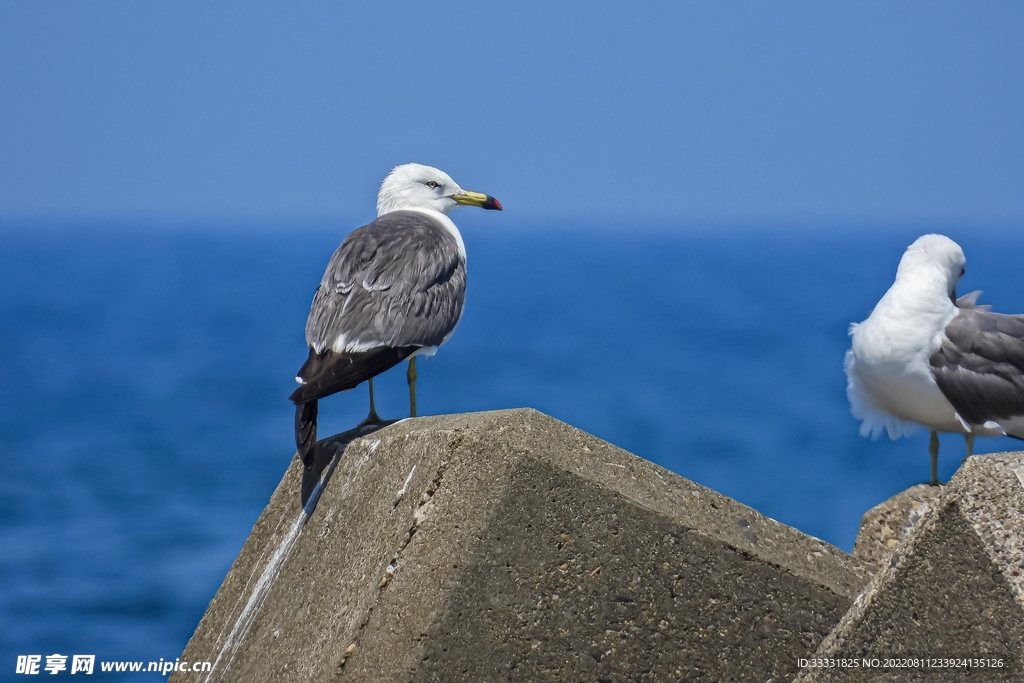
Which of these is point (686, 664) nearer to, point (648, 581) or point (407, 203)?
point (648, 581)

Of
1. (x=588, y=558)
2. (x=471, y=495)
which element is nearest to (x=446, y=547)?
(x=471, y=495)

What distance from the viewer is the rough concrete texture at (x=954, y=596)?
322cm

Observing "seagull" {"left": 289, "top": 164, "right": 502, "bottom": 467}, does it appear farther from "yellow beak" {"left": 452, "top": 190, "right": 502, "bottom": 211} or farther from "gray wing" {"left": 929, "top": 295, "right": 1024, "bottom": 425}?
"gray wing" {"left": 929, "top": 295, "right": 1024, "bottom": 425}

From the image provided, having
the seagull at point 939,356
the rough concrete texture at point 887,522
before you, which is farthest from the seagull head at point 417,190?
Result: the rough concrete texture at point 887,522

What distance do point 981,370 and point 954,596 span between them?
3079 millimetres

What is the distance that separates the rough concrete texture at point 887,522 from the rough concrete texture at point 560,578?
0.61 meters

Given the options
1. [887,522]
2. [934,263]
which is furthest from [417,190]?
[887,522]

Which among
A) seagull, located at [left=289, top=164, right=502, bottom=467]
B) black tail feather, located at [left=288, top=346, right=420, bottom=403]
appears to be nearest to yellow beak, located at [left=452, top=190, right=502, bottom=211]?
seagull, located at [left=289, top=164, right=502, bottom=467]

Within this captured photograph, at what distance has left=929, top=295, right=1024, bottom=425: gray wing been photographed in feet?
19.9

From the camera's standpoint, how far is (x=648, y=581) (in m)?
3.82

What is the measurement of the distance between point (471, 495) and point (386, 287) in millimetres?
1956

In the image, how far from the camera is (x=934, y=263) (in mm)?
6312

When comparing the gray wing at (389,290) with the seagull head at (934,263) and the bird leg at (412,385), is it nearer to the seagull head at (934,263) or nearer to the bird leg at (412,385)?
the bird leg at (412,385)

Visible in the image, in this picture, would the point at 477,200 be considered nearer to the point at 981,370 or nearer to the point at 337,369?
the point at 337,369
